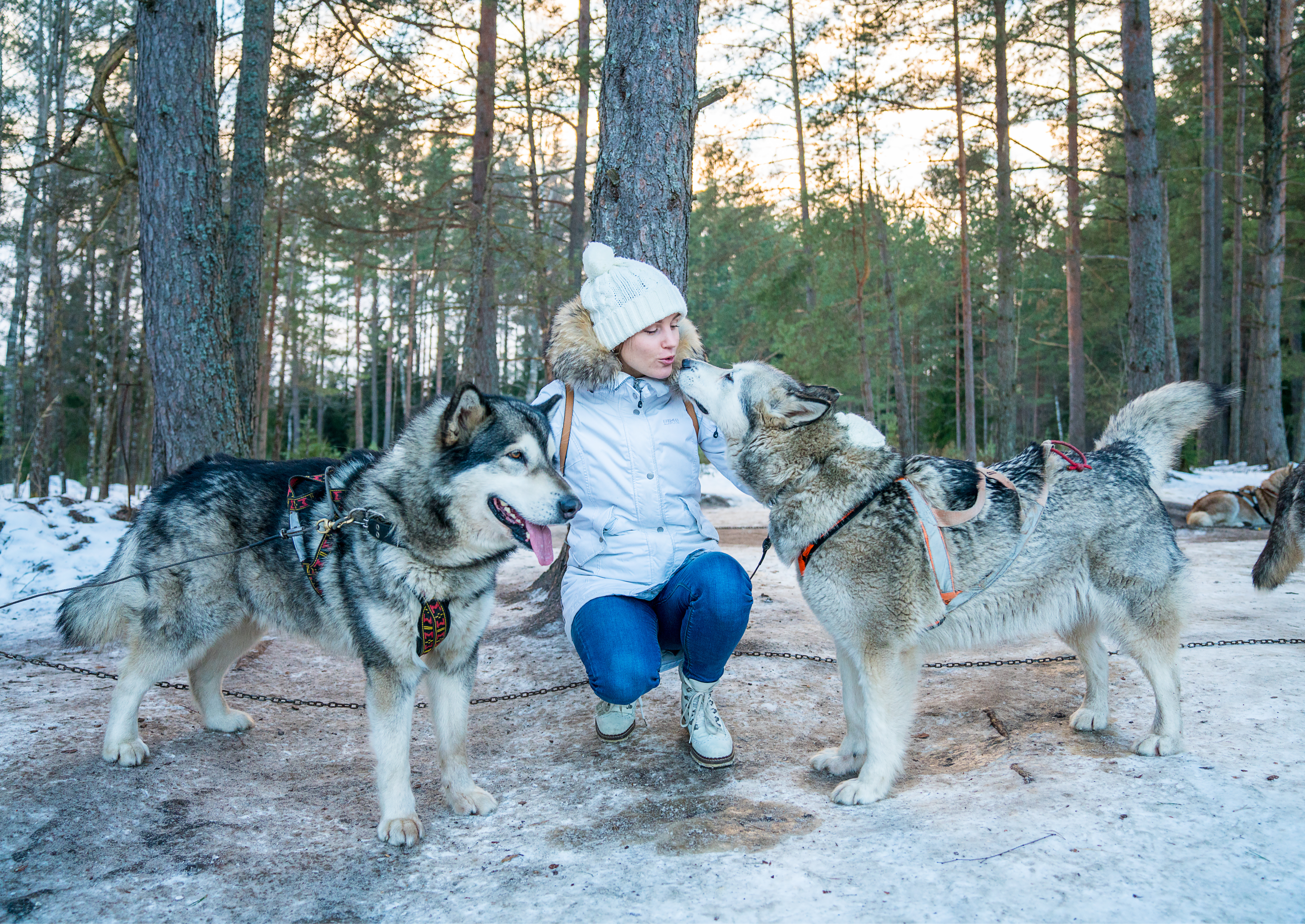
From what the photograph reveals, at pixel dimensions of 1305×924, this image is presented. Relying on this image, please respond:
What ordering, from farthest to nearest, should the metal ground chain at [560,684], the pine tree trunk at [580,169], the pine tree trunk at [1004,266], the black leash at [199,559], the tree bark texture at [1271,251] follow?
the pine tree trunk at [1004,266] < the tree bark texture at [1271,251] < the pine tree trunk at [580,169] < the metal ground chain at [560,684] < the black leash at [199,559]

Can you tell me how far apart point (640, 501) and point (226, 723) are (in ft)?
7.22

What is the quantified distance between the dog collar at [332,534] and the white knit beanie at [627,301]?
1.17 metres

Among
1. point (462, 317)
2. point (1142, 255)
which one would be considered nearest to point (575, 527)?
point (1142, 255)

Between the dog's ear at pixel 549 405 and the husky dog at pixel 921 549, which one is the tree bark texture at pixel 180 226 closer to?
the dog's ear at pixel 549 405

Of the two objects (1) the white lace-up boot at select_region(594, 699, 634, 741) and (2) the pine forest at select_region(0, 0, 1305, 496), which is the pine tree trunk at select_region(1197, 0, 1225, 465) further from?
(1) the white lace-up boot at select_region(594, 699, 634, 741)

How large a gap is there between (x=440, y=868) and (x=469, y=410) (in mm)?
1520

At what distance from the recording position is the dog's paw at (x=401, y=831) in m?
2.66

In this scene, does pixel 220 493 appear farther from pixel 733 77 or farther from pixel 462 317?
pixel 462 317

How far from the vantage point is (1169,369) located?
12234 mm

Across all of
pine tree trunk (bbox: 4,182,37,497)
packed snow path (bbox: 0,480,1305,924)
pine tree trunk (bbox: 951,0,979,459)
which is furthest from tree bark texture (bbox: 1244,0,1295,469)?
pine tree trunk (bbox: 4,182,37,497)

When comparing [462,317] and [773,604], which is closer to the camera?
[773,604]

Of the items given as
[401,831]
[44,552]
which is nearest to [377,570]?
[401,831]

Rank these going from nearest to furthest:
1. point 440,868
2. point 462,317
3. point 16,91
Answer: point 440,868, point 16,91, point 462,317

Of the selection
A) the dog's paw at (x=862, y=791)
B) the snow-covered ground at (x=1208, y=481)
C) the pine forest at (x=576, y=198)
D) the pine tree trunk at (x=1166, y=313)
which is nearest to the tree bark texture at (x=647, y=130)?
the pine forest at (x=576, y=198)
